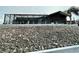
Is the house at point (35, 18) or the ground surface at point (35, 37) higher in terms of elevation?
the house at point (35, 18)

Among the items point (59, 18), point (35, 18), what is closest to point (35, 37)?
point (35, 18)

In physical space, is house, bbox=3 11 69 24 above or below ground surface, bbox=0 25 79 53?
above

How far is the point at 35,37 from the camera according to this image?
6.52 ft

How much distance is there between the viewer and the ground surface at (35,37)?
1939 millimetres

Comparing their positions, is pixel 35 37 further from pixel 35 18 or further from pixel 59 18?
pixel 59 18

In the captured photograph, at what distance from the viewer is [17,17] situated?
6.52 ft

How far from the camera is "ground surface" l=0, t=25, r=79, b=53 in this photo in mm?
1939

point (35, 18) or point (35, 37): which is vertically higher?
point (35, 18)

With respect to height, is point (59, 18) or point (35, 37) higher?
point (59, 18)
